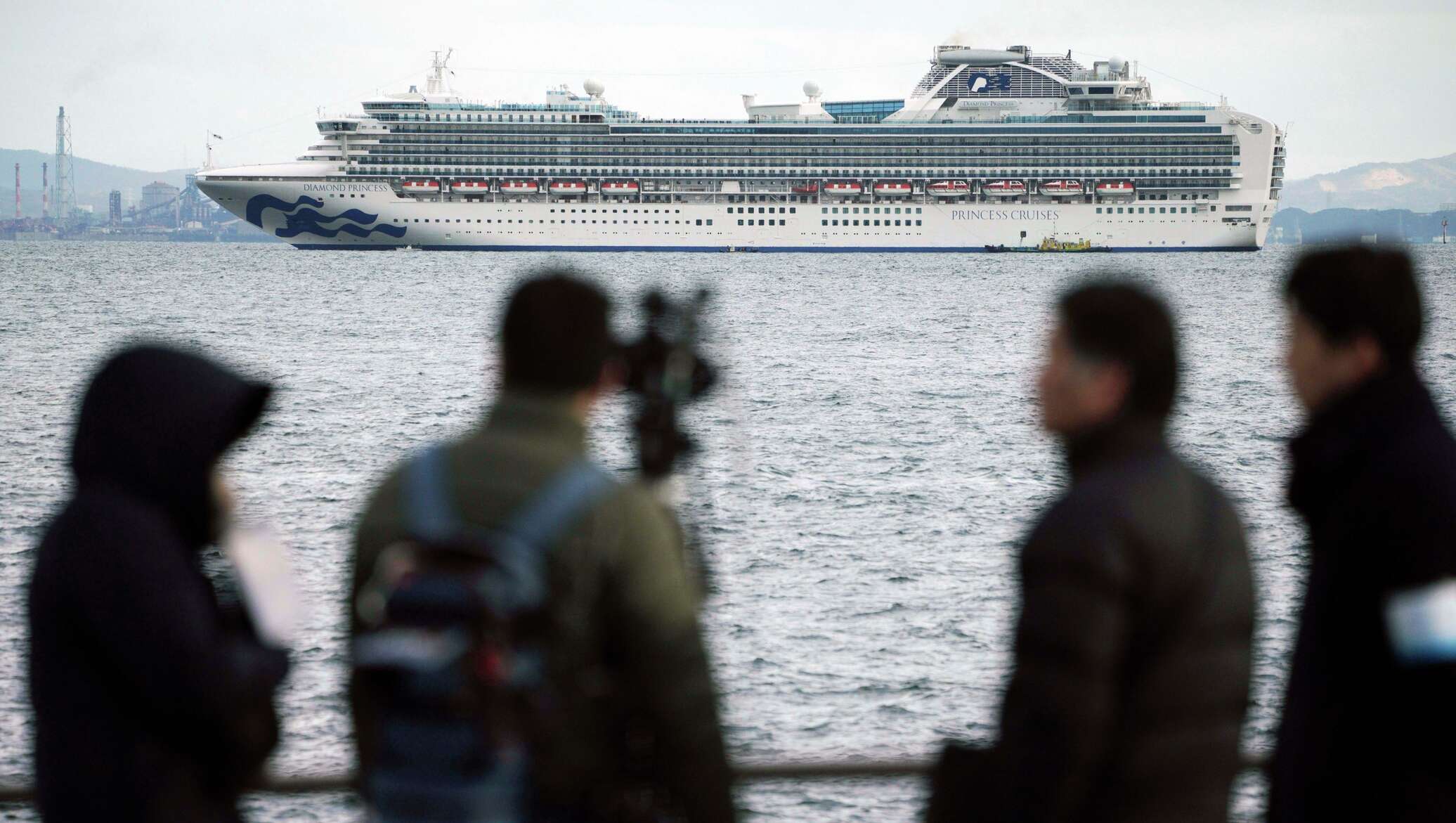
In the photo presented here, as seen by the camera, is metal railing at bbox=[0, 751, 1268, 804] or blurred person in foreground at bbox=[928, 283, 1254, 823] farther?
metal railing at bbox=[0, 751, 1268, 804]

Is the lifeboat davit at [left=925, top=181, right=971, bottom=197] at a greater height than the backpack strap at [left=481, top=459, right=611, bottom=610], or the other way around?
the lifeboat davit at [left=925, top=181, right=971, bottom=197]

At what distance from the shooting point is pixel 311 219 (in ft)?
299

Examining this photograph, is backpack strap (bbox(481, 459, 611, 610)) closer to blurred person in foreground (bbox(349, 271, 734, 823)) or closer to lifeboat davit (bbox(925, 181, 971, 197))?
blurred person in foreground (bbox(349, 271, 734, 823))

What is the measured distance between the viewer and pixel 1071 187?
312ft

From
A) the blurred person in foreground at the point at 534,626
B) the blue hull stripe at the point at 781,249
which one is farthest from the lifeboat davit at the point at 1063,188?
the blurred person in foreground at the point at 534,626

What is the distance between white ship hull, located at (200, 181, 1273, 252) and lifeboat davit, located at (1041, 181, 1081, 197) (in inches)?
29.7

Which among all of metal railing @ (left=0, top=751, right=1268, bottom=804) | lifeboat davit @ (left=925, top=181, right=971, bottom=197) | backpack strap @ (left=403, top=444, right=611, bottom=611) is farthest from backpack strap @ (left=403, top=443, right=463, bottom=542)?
lifeboat davit @ (left=925, top=181, right=971, bottom=197)

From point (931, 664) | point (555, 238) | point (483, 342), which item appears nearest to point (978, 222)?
point (555, 238)

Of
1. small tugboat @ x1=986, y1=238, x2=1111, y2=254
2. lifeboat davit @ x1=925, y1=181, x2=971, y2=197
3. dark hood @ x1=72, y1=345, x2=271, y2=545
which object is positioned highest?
lifeboat davit @ x1=925, y1=181, x2=971, y2=197

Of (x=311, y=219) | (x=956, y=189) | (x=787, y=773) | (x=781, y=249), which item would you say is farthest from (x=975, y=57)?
(x=787, y=773)

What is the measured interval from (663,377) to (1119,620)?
94cm

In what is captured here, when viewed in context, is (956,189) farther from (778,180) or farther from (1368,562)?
(1368,562)

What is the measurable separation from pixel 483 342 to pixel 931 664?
33.3 meters

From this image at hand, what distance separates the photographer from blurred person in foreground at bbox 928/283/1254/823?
2094 mm
